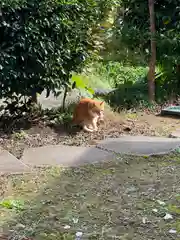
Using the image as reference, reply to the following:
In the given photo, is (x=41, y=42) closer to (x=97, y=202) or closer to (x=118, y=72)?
(x=97, y=202)

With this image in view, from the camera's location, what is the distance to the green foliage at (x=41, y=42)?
491 cm

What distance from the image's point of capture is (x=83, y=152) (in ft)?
→ 15.5

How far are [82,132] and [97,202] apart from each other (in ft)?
7.23

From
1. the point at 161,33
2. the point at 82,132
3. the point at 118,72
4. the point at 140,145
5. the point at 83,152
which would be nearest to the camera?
the point at 83,152

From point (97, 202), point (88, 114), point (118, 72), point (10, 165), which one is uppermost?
point (118, 72)

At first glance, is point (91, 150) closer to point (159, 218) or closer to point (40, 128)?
point (40, 128)

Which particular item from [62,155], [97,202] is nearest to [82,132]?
[62,155]

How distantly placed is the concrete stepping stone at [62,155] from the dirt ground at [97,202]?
0.66 ft

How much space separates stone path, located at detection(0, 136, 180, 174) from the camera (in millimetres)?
4250

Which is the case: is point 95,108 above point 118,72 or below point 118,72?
below

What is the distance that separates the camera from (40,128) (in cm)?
552

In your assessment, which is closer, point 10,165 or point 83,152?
point 10,165

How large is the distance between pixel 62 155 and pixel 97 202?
4.11 ft

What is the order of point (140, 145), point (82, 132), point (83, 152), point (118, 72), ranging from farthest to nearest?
point (118, 72) < point (82, 132) < point (140, 145) < point (83, 152)
